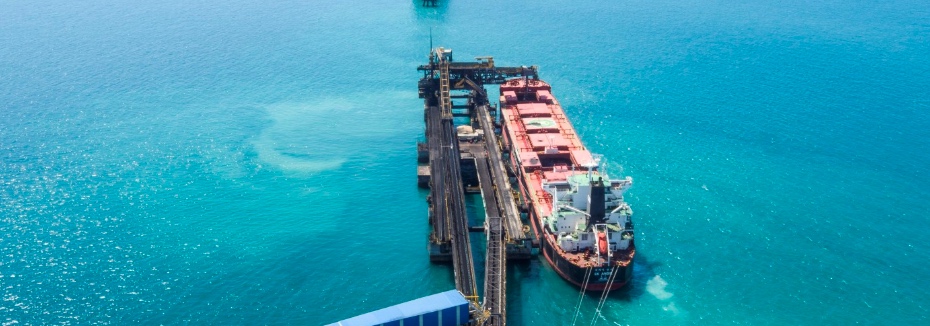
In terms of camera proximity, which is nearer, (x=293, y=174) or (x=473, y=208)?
(x=473, y=208)

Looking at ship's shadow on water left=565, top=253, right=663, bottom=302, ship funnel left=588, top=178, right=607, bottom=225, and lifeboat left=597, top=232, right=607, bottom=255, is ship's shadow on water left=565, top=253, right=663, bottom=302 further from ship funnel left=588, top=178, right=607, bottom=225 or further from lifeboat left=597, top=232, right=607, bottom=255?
ship funnel left=588, top=178, right=607, bottom=225

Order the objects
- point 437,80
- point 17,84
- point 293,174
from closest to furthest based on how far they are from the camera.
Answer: point 293,174, point 437,80, point 17,84

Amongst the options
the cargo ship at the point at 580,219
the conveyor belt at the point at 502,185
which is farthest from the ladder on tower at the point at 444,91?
the cargo ship at the point at 580,219

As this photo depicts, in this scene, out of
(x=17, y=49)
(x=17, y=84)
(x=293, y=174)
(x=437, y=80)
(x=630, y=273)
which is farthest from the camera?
(x=17, y=49)

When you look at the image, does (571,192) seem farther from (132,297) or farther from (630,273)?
(132,297)

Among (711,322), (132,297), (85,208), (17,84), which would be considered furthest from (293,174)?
(17,84)

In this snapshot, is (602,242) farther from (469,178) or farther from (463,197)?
(469,178)

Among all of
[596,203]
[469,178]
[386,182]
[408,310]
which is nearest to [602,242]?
[596,203]
